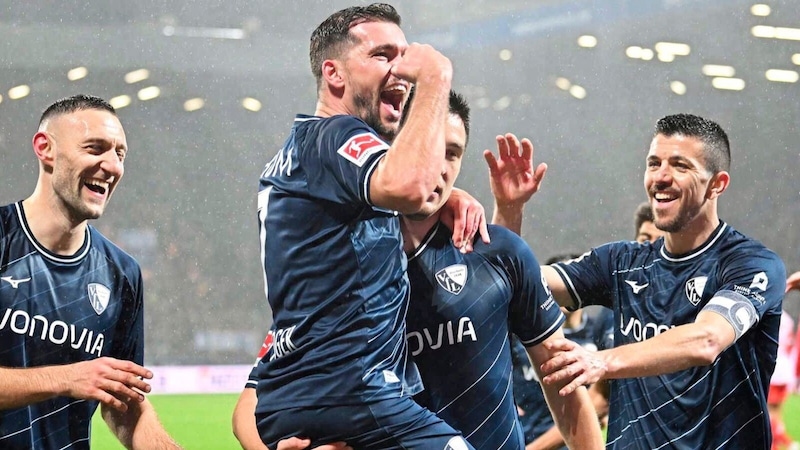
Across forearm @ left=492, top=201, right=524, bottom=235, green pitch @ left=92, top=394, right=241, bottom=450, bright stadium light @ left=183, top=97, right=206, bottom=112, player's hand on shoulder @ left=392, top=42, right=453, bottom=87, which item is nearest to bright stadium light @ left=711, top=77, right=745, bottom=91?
bright stadium light @ left=183, top=97, right=206, bottom=112

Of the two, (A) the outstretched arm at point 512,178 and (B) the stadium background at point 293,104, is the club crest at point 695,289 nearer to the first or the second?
(A) the outstretched arm at point 512,178

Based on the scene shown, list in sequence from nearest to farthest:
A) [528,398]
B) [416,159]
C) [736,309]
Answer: [416,159] → [736,309] → [528,398]

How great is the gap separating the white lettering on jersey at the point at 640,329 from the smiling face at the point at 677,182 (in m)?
0.30

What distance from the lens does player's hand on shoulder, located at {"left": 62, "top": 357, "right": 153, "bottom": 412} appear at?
242 centimetres

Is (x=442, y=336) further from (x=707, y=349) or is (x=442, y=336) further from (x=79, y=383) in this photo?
(x=79, y=383)

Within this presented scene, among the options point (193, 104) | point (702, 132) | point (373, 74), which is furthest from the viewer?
point (193, 104)

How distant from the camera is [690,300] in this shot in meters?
3.03

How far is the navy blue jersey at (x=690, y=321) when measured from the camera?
292 centimetres

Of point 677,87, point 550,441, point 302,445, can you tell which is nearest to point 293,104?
point 677,87

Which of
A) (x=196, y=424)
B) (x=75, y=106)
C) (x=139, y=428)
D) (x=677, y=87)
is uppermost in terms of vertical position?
(x=677, y=87)

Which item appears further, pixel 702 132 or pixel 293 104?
pixel 293 104

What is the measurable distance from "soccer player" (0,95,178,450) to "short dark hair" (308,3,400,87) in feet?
3.11

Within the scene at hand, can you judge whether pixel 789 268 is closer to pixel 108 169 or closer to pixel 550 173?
pixel 550 173

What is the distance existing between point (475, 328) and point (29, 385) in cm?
113
